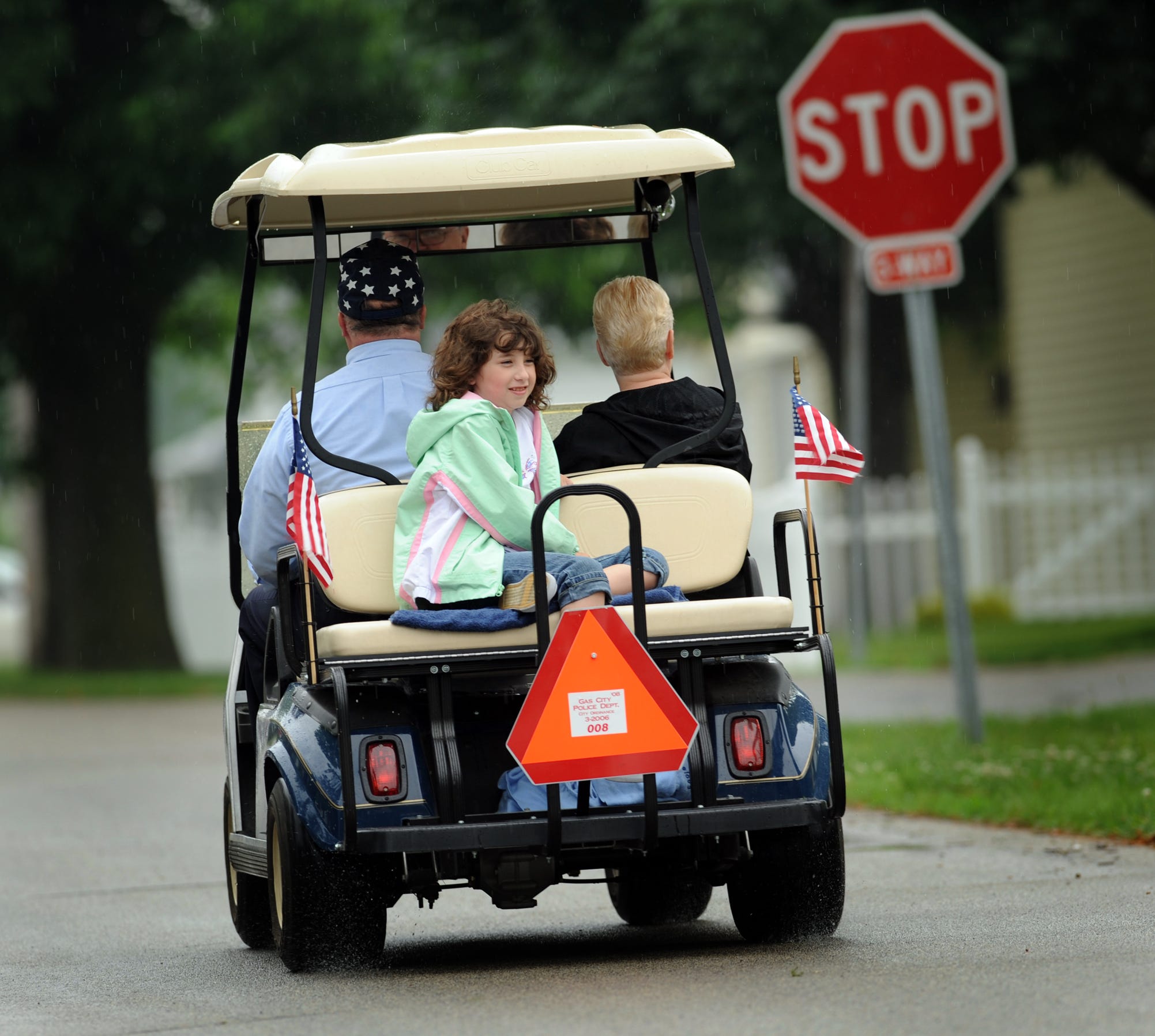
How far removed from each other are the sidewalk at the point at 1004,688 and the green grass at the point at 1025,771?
29.9 inches

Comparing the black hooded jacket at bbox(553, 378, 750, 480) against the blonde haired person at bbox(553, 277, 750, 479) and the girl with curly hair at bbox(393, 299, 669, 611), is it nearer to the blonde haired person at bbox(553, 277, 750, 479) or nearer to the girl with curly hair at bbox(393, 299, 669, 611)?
the blonde haired person at bbox(553, 277, 750, 479)

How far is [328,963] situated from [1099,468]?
55.3 ft

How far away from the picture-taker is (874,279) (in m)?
10.7

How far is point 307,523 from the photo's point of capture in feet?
18.9

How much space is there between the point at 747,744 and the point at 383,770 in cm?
95

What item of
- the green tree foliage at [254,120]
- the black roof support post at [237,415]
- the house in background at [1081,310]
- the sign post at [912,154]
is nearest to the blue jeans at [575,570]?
the black roof support post at [237,415]

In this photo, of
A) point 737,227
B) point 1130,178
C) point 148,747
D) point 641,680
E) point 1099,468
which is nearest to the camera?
point 641,680

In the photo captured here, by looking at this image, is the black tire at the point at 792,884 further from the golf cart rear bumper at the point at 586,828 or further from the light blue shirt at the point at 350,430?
the light blue shirt at the point at 350,430

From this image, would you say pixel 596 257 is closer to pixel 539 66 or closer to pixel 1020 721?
pixel 539 66

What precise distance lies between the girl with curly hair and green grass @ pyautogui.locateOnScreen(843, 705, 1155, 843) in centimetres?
328

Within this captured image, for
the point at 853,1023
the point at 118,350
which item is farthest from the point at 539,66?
the point at 853,1023

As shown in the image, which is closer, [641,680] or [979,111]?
[641,680]

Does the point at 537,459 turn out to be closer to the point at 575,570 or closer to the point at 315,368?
the point at 575,570

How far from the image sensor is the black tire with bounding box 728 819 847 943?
6.14 m
